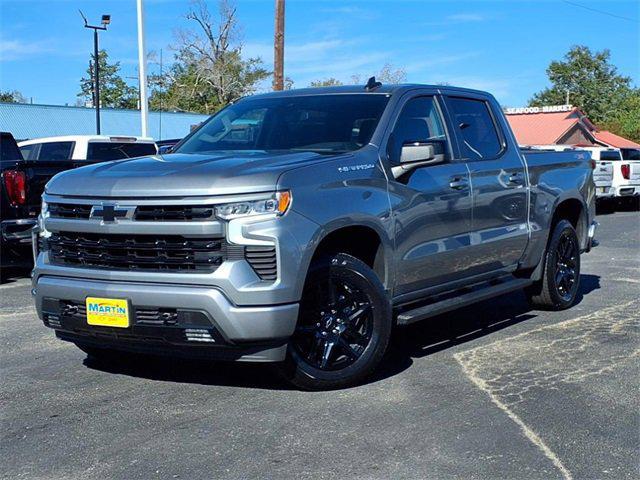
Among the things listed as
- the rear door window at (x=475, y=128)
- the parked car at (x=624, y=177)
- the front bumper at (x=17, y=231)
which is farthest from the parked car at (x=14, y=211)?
the parked car at (x=624, y=177)

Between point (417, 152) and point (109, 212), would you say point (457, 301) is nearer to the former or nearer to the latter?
point (417, 152)

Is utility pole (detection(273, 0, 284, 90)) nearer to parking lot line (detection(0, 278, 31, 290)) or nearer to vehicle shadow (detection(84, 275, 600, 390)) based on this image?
parking lot line (detection(0, 278, 31, 290))

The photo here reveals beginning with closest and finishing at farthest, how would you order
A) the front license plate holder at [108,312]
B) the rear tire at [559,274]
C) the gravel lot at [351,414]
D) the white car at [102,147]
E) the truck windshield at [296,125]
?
the gravel lot at [351,414] → the front license plate holder at [108,312] → the truck windshield at [296,125] → the rear tire at [559,274] → the white car at [102,147]

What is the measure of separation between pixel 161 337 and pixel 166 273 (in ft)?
1.20

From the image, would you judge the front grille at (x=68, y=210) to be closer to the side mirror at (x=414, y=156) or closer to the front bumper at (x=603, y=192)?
the side mirror at (x=414, y=156)

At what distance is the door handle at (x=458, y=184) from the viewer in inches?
252

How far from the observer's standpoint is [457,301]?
6445 mm

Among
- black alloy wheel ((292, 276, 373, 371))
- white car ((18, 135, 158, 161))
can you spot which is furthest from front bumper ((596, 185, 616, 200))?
black alloy wheel ((292, 276, 373, 371))

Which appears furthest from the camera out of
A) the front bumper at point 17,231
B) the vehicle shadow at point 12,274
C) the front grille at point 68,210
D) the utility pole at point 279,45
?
the utility pole at point 279,45

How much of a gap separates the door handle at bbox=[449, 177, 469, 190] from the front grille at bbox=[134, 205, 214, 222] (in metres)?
2.21

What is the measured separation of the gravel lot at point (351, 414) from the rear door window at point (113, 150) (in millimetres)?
8185

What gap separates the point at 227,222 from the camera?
4.83 meters

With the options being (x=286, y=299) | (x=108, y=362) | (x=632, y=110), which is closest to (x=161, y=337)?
(x=286, y=299)

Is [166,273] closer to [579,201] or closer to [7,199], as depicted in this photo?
[579,201]
